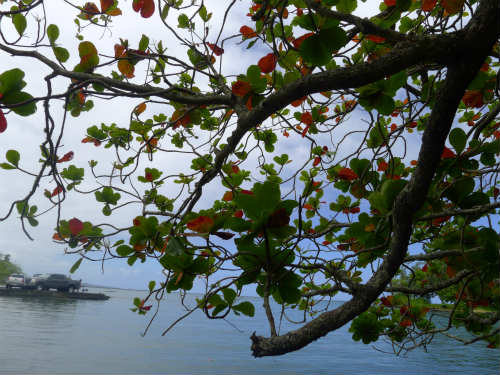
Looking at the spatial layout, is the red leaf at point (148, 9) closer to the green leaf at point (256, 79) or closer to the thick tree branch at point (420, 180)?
the green leaf at point (256, 79)

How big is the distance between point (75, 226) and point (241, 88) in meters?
0.75

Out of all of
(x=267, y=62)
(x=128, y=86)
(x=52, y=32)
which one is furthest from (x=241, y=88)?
(x=52, y=32)

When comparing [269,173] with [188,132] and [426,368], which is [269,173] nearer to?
[188,132]

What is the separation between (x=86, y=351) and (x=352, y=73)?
15.3 m

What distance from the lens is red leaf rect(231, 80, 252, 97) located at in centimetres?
98

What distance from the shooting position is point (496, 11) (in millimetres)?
750

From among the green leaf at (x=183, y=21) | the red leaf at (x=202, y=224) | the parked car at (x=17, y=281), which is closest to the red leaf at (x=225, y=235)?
the red leaf at (x=202, y=224)

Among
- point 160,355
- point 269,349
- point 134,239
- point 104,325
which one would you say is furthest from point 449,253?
point 104,325

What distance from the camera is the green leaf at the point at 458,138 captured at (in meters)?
0.87

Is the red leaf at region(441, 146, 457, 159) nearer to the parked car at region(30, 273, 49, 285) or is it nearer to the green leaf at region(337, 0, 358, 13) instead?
the green leaf at region(337, 0, 358, 13)

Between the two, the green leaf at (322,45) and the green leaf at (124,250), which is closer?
the green leaf at (322,45)

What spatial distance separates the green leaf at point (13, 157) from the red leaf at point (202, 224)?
704mm

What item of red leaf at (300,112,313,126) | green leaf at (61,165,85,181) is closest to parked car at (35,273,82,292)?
green leaf at (61,165,85,181)

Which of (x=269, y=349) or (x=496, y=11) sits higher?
(x=496, y=11)
